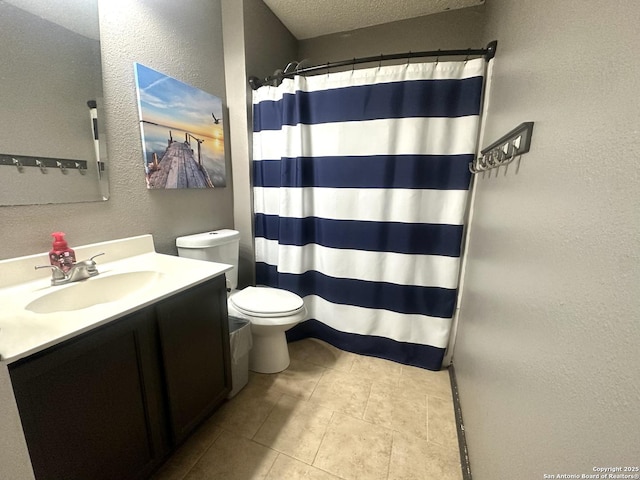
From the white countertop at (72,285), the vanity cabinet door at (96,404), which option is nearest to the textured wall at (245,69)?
the white countertop at (72,285)

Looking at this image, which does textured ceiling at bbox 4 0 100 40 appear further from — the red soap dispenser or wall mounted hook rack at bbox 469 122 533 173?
wall mounted hook rack at bbox 469 122 533 173

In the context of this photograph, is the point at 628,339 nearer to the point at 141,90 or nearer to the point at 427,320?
the point at 427,320

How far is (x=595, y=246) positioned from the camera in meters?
0.43

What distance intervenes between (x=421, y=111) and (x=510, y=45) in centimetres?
45

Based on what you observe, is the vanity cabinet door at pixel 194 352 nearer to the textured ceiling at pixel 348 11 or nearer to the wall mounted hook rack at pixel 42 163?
the wall mounted hook rack at pixel 42 163

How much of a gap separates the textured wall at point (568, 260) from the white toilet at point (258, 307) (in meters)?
0.96

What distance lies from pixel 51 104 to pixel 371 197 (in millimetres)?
1494

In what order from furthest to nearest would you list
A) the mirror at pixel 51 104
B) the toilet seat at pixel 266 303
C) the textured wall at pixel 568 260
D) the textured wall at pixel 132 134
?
the toilet seat at pixel 266 303 < the textured wall at pixel 132 134 < the mirror at pixel 51 104 < the textured wall at pixel 568 260

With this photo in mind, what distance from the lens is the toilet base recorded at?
1.60 meters

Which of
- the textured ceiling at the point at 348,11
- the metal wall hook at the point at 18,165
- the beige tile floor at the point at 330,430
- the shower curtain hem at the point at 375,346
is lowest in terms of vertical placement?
the beige tile floor at the point at 330,430

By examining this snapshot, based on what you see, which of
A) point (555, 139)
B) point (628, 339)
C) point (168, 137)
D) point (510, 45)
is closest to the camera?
point (628, 339)

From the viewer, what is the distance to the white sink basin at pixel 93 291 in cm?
89

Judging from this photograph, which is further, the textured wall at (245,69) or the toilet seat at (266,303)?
the textured wall at (245,69)

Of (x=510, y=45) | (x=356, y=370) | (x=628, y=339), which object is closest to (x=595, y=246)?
(x=628, y=339)
